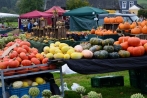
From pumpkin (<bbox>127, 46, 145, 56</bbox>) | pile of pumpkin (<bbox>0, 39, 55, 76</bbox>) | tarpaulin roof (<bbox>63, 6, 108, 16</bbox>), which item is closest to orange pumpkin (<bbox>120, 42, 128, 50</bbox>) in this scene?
pumpkin (<bbox>127, 46, 145, 56</bbox>)

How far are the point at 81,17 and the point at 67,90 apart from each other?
19128 mm

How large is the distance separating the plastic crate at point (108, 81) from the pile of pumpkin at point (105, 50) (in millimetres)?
1890

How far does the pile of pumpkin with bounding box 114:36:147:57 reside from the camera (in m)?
6.47

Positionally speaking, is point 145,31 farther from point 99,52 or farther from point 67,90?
point 99,52

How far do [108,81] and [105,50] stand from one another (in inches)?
92.2

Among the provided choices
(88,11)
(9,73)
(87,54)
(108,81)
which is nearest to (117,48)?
(87,54)

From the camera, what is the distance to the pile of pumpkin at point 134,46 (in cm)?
647

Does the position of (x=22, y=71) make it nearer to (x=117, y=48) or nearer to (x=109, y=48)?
(x=109, y=48)

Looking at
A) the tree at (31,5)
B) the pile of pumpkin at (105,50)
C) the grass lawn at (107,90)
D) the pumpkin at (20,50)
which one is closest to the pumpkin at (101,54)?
the pile of pumpkin at (105,50)

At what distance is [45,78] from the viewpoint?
673cm

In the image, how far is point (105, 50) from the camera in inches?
253

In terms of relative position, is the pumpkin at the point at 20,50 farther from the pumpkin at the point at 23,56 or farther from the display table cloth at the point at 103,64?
the display table cloth at the point at 103,64

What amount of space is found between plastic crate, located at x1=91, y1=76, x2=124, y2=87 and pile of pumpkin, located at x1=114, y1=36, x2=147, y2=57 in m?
1.76

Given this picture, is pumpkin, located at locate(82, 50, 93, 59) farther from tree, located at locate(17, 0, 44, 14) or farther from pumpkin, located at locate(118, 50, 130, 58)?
tree, located at locate(17, 0, 44, 14)
